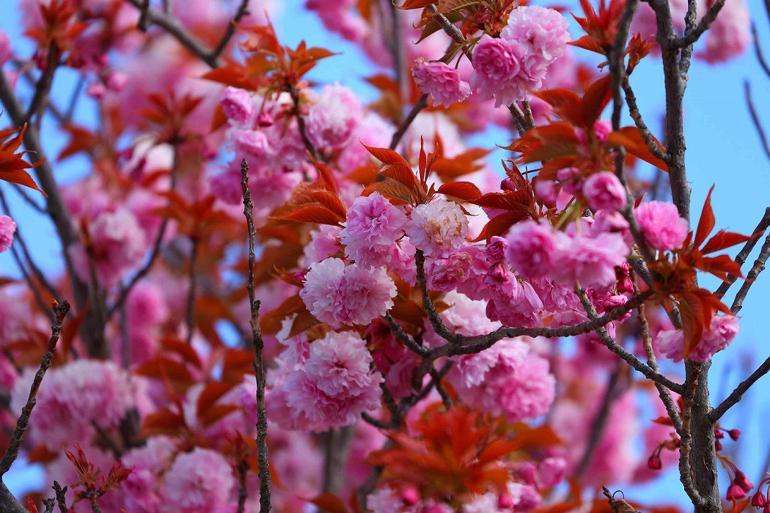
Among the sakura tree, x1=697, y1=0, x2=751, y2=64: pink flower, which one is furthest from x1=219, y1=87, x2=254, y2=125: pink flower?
x1=697, y1=0, x2=751, y2=64: pink flower

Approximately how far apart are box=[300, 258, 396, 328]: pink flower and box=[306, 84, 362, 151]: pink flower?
59 cm

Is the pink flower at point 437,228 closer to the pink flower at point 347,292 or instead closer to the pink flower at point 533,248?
the pink flower at point 347,292

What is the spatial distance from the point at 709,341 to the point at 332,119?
100 centimetres

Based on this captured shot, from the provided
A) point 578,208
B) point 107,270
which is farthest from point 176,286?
point 578,208

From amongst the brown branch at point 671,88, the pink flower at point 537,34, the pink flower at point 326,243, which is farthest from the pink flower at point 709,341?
the pink flower at point 326,243

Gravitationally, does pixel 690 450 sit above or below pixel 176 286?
below

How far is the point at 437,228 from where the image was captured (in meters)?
1.37

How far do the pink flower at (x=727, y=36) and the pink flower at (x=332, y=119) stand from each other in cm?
190

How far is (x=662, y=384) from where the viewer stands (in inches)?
55.4

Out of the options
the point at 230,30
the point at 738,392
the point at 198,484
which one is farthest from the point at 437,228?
the point at 230,30

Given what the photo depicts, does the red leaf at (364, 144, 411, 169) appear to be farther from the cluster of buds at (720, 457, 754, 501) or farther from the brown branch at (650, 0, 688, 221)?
the cluster of buds at (720, 457, 754, 501)

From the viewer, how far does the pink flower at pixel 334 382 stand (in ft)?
5.15

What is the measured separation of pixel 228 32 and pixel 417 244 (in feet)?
4.39

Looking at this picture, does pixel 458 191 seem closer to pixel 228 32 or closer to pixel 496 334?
pixel 496 334
